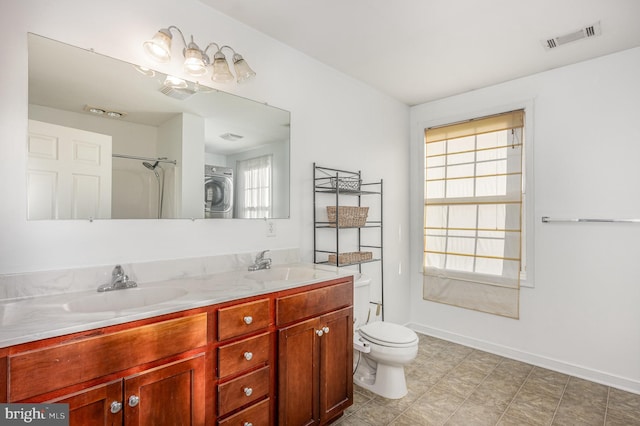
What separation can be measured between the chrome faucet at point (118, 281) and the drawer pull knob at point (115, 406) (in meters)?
0.56

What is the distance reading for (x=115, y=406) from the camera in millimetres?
1085

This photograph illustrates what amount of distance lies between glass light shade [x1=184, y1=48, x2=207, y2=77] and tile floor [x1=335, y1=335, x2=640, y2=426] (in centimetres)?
218

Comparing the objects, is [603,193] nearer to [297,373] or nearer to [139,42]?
[297,373]

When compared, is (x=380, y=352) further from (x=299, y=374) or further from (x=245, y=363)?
(x=245, y=363)

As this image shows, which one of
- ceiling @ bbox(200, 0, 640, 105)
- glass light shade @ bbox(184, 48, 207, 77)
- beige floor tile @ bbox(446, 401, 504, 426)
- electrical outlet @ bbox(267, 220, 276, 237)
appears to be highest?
ceiling @ bbox(200, 0, 640, 105)

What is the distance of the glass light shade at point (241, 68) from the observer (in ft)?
6.39

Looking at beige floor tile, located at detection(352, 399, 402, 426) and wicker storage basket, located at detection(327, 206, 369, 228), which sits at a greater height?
wicker storage basket, located at detection(327, 206, 369, 228)

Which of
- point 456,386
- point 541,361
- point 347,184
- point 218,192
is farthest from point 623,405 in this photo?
point 218,192

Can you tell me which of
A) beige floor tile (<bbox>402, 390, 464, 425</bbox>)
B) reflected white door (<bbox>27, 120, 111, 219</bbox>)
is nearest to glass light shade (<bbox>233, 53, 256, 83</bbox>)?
reflected white door (<bbox>27, 120, 111, 219</bbox>)

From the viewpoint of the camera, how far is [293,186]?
8.00 feet

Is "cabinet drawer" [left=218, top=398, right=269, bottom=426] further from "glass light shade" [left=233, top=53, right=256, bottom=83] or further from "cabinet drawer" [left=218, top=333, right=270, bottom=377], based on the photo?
"glass light shade" [left=233, top=53, right=256, bottom=83]

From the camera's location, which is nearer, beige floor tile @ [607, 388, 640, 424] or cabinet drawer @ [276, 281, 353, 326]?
cabinet drawer @ [276, 281, 353, 326]

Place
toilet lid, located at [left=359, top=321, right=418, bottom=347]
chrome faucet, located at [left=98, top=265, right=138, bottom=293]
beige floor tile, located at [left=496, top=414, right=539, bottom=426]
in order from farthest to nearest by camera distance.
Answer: toilet lid, located at [left=359, top=321, right=418, bottom=347]
beige floor tile, located at [left=496, top=414, right=539, bottom=426]
chrome faucet, located at [left=98, top=265, right=138, bottom=293]

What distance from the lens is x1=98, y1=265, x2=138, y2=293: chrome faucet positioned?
1.50m
